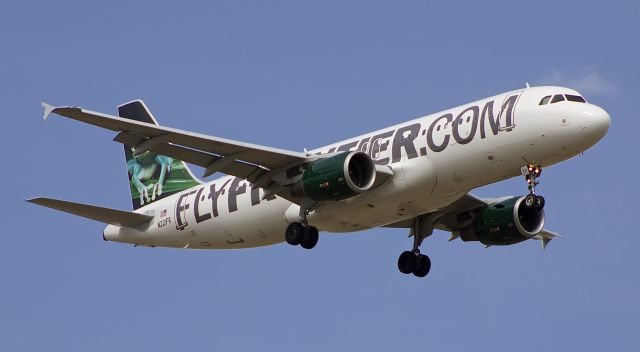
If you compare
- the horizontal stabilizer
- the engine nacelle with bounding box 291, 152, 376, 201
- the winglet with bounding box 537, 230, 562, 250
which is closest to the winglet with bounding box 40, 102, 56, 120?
the horizontal stabilizer

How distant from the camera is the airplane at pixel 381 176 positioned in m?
40.3

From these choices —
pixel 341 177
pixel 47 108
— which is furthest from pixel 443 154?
pixel 47 108

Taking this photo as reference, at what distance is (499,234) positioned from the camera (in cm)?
4631

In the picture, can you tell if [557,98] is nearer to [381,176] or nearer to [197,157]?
[381,176]

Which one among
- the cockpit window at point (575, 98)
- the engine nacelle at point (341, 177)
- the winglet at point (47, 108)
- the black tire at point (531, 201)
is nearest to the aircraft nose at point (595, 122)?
the cockpit window at point (575, 98)

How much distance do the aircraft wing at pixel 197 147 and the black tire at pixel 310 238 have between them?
225 centimetres

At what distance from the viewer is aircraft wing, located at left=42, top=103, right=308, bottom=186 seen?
39562mm

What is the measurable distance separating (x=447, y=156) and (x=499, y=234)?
21.2 ft

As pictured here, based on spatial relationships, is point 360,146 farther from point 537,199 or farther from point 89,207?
point 89,207

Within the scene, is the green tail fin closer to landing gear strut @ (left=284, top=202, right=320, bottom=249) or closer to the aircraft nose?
landing gear strut @ (left=284, top=202, right=320, bottom=249)

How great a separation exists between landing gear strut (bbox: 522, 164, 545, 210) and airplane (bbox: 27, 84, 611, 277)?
31 mm

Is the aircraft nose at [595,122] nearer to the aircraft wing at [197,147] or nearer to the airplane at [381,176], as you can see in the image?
the airplane at [381,176]

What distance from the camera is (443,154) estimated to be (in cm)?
4094

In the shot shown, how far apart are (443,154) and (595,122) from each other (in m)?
4.73
